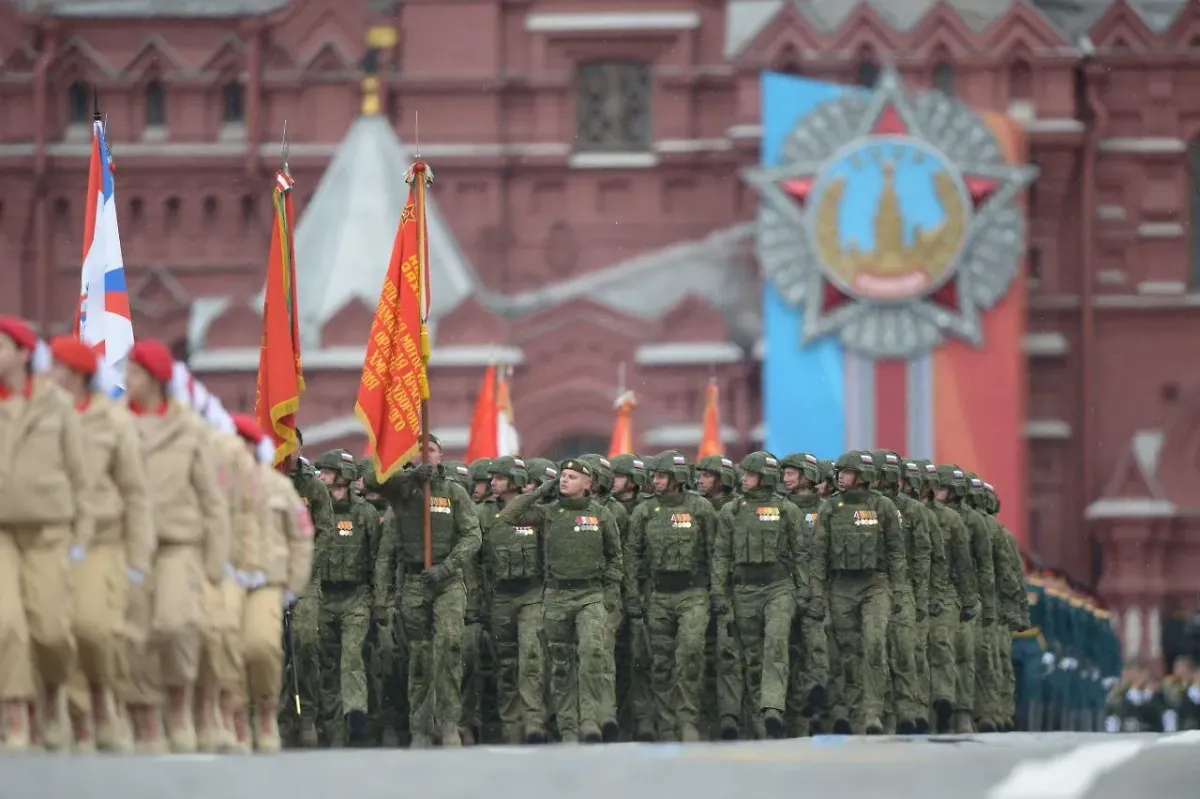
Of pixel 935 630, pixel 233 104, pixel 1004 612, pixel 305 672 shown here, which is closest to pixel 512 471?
pixel 305 672

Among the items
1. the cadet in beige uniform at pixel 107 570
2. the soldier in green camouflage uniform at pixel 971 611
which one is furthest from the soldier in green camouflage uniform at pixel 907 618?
the cadet in beige uniform at pixel 107 570

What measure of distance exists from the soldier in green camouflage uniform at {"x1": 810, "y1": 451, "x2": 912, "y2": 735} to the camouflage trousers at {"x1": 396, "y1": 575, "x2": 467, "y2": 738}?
8.47ft

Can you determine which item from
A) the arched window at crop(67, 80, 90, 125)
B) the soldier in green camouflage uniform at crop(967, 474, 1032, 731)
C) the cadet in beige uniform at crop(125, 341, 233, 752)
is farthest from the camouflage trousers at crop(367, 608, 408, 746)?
the arched window at crop(67, 80, 90, 125)

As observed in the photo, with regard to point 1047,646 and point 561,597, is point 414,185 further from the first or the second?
point 1047,646

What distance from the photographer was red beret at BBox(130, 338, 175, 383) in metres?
13.8

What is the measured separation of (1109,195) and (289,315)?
21267 millimetres

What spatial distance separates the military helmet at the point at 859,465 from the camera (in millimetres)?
19797

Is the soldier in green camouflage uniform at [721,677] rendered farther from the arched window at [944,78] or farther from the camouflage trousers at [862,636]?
the arched window at [944,78]

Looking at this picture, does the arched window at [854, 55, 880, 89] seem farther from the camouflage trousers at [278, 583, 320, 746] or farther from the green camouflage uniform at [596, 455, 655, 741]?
the camouflage trousers at [278, 583, 320, 746]

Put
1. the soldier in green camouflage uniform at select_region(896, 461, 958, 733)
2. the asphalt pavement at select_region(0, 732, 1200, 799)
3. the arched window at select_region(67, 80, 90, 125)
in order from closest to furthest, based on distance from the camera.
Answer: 1. the asphalt pavement at select_region(0, 732, 1200, 799)
2. the soldier in green camouflage uniform at select_region(896, 461, 958, 733)
3. the arched window at select_region(67, 80, 90, 125)

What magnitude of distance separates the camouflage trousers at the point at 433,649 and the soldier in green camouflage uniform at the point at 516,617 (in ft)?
1.30

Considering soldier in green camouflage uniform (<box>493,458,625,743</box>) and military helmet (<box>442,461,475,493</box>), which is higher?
military helmet (<box>442,461,475,493</box>)

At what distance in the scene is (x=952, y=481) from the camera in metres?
21.8

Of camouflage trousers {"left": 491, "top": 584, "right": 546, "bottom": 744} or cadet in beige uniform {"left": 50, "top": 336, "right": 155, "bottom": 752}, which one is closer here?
cadet in beige uniform {"left": 50, "top": 336, "right": 155, "bottom": 752}
